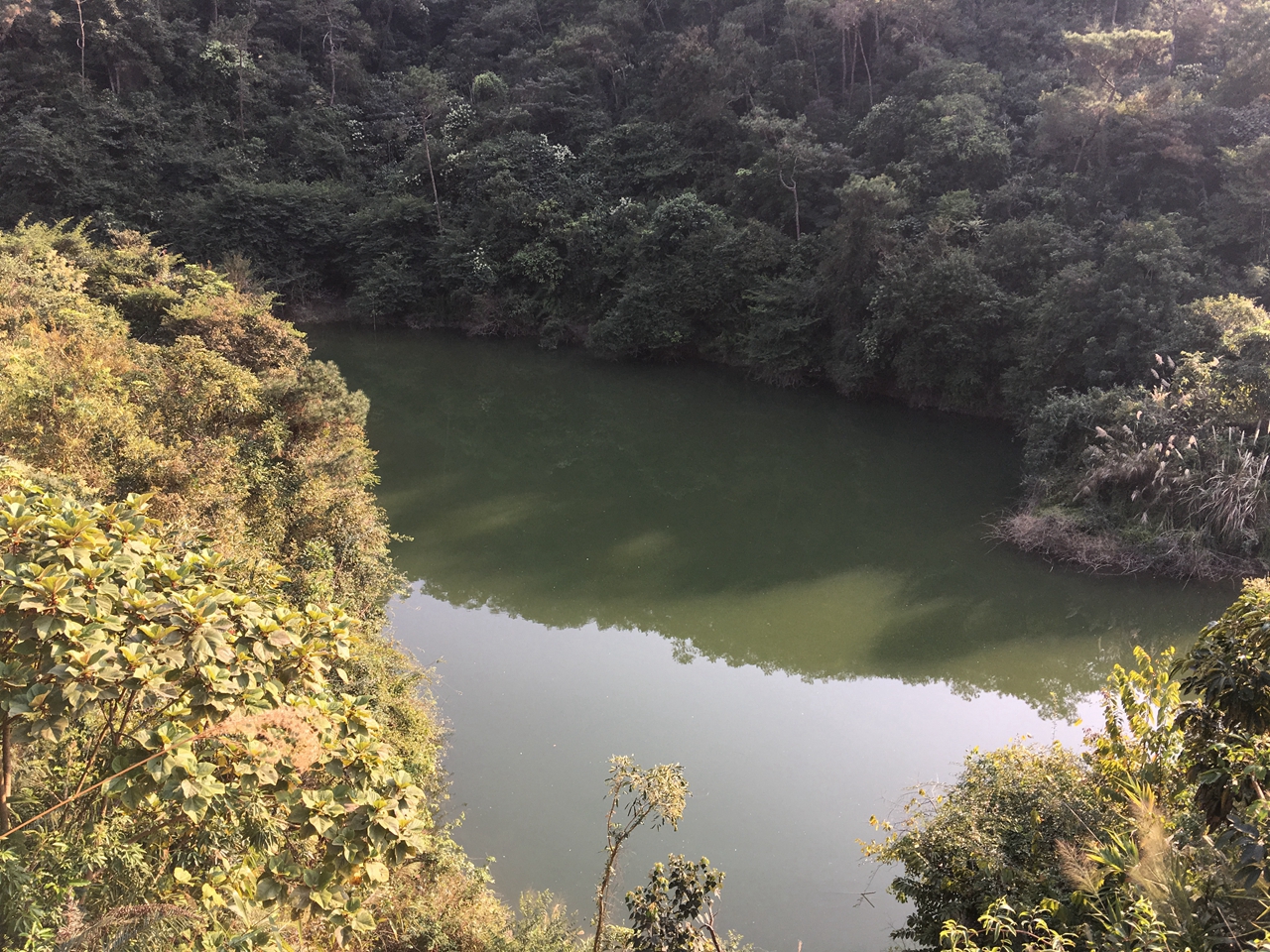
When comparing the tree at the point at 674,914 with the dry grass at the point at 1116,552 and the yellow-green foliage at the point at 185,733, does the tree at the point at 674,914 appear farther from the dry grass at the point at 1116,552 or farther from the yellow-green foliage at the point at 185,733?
the dry grass at the point at 1116,552

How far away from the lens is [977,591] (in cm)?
918

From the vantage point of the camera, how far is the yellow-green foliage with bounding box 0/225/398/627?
6.34m

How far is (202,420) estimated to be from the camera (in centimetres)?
780

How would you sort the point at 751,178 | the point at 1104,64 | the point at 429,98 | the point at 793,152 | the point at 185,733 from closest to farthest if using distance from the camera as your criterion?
the point at 185,733 < the point at 1104,64 < the point at 793,152 < the point at 751,178 < the point at 429,98

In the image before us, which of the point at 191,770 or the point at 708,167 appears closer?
the point at 191,770

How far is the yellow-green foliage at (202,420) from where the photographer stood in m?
6.34

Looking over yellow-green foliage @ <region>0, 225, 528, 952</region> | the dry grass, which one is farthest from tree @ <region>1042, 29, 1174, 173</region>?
yellow-green foliage @ <region>0, 225, 528, 952</region>

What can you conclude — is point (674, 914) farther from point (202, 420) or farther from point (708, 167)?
point (708, 167)

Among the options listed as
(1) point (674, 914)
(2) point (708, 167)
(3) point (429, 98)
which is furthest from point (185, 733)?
(3) point (429, 98)

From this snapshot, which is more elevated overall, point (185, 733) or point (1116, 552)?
point (185, 733)

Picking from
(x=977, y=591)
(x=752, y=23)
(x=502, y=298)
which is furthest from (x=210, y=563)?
(x=752, y=23)

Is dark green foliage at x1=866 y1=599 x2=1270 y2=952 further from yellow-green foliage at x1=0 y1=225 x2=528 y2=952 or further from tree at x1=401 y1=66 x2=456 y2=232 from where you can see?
tree at x1=401 y1=66 x2=456 y2=232

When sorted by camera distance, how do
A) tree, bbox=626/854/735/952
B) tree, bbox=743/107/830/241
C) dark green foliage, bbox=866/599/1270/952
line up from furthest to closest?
tree, bbox=743/107/830/241
tree, bbox=626/854/735/952
dark green foliage, bbox=866/599/1270/952

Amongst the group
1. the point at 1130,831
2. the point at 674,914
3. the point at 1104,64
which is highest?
the point at 1104,64
